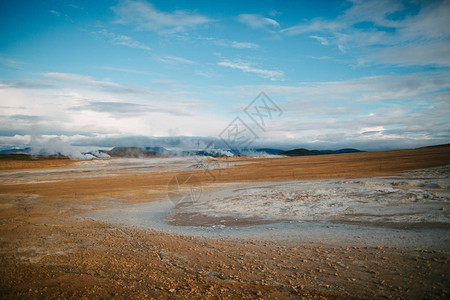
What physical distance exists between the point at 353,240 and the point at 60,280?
8.49 m

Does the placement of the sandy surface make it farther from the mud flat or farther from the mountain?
the mountain

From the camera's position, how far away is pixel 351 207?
42.5 feet

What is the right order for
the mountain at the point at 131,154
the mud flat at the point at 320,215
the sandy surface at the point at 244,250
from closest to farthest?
the sandy surface at the point at 244,250, the mud flat at the point at 320,215, the mountain at the point at 131,154

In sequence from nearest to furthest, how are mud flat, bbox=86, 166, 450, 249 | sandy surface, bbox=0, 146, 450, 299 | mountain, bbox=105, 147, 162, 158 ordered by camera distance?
sandy surface, bbox=0, 146, 450, 299, mud flat, bbox=86, 166, 450, 249, mountain, bbox=105, 147, 162, 158

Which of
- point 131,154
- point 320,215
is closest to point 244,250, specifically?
point 320,215

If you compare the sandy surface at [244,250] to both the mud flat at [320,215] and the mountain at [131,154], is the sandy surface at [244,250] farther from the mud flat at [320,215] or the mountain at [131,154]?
the mountain at [131,154]

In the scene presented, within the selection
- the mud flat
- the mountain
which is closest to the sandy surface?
the mud flat

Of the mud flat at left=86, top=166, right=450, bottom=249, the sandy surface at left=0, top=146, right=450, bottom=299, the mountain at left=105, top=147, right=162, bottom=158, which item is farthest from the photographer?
the mountain at left=105, top=147, right=162, bottom=158

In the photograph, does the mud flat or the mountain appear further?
the mountain

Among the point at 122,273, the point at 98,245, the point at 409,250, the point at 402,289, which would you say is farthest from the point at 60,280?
the point at 409,250

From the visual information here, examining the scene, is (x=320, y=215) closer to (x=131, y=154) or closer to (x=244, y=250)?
(x=244, y=250)

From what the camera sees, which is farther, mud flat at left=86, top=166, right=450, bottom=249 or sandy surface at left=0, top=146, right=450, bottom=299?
mud flat at left=86, top=166, right=450, bottom=249

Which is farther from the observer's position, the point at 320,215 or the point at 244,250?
the point at 320,215

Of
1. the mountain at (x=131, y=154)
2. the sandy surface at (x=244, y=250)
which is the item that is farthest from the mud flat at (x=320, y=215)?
the mountain at (x=131, y=154)
